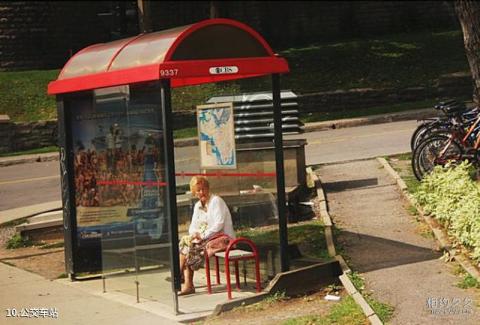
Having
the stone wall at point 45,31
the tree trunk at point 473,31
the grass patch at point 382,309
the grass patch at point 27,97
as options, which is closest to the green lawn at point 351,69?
the grass patch at point 27,97

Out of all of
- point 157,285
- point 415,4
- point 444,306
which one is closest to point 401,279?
point 444,306

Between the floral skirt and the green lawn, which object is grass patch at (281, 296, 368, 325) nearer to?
the floral skirt

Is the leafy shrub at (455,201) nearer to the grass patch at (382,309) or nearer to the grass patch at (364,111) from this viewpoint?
the grass patch at (382,309)

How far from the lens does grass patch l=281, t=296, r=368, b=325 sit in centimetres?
809

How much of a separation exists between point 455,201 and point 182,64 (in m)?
3.74

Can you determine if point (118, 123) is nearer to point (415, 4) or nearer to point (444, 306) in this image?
point (444, 306)

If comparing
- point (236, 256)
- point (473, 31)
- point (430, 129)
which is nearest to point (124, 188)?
point (236, 256)

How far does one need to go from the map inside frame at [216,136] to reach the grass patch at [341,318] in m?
2.67

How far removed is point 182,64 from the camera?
941 centimetres

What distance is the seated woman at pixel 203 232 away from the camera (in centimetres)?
1000

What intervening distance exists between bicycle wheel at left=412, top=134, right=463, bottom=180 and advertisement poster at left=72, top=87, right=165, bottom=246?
4.73 meters

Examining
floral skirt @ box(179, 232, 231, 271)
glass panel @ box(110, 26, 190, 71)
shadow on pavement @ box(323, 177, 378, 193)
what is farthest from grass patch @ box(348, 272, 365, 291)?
shadow on pavement @ box(323, 177, 378, 193)

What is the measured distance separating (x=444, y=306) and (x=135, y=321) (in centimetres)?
305

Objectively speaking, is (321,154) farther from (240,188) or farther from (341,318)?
(341,318)
